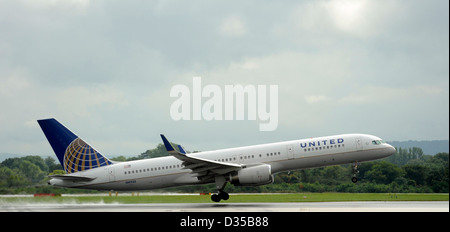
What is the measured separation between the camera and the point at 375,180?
55.6 meters

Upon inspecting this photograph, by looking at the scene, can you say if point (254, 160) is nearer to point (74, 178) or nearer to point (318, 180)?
point (74, 178)

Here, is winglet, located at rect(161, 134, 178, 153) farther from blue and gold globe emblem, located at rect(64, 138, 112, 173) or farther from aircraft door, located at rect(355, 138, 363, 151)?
aircraft door, located at rect(355, 138, 363, 151)

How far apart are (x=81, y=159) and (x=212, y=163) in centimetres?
1046

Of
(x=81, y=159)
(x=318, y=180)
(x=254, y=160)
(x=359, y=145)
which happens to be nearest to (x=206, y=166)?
(x=254, y=160)

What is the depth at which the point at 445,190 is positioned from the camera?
4834cm

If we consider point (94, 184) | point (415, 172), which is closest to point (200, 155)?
point (94, 184)

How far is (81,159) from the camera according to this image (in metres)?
37.9

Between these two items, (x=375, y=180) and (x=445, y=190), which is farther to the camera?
(x=375, y=180)
